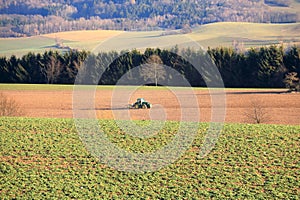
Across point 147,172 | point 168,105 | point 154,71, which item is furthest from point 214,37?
point 147,172

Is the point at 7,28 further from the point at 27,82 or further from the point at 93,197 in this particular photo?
the point at 93,197

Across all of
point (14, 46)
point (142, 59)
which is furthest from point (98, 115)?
point (14, 46)

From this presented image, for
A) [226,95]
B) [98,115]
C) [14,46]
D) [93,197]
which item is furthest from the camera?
[14,46]

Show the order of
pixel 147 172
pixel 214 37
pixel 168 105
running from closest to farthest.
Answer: pixel 147 172 → pixel 168 105 → pixel 214 37

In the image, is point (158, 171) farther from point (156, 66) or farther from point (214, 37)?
point (214, 37)

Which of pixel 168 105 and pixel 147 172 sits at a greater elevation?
pixel 147 172

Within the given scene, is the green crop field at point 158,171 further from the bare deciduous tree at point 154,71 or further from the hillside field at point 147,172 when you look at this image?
the bare deciduous tree at point 154,71

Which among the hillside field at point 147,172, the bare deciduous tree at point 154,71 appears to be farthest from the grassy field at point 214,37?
the hillside field at point 147,172

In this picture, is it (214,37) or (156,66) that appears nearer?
(156,66)
